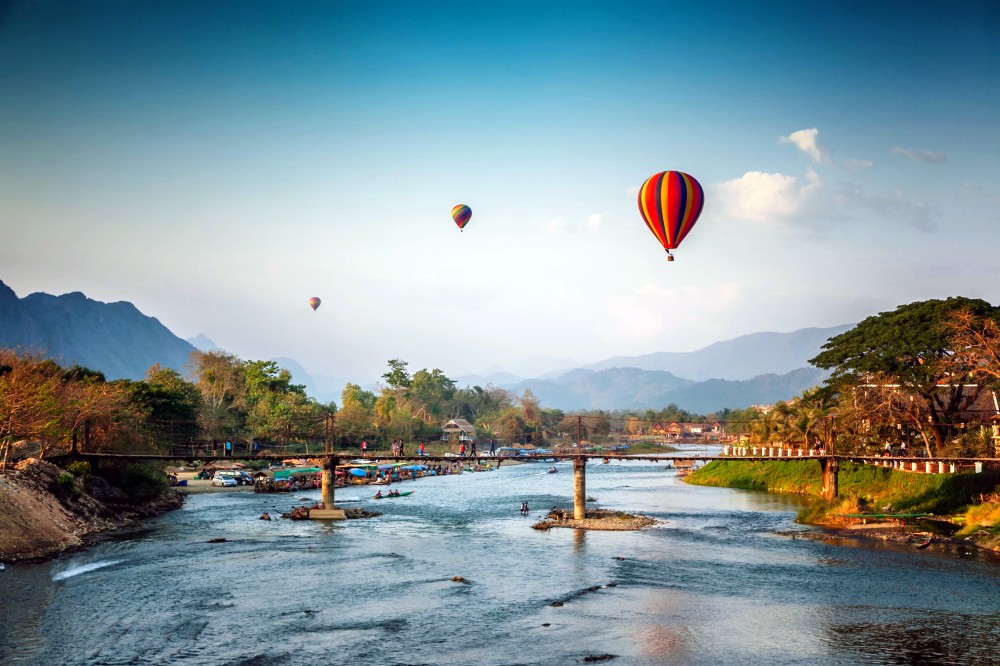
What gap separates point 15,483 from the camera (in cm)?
5078

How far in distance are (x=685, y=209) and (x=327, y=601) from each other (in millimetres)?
39983

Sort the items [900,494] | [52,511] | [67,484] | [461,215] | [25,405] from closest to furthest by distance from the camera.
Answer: [52,511] < [25,405] < [67,484] < [900,494] < [461,215]

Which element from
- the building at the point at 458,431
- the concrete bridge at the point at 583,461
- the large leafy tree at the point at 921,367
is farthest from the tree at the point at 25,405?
the building at the point at 458,431

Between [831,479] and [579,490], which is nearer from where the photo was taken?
[579,490]

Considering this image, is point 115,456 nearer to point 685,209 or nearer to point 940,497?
point 685,209

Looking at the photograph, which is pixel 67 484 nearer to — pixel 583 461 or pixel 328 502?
pixel 328 502

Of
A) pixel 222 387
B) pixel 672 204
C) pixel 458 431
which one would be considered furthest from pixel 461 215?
pixel 458 431

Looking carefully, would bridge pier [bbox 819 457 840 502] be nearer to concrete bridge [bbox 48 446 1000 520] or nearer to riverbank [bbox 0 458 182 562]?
concrete bridge [bbox 48 446 1000 520]

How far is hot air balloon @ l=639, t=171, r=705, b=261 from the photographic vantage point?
200 ft

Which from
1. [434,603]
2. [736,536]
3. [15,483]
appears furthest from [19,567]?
[736,536]

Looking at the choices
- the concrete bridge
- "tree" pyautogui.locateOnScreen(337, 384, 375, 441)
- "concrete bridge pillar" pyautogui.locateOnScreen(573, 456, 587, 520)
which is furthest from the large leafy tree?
"tree" pyautogui.locateOnScreen(337, 384, 375, 441)

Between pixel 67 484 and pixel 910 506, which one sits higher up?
pixel 67 484

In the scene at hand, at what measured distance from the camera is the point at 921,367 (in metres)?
65.8

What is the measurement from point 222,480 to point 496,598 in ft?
225
